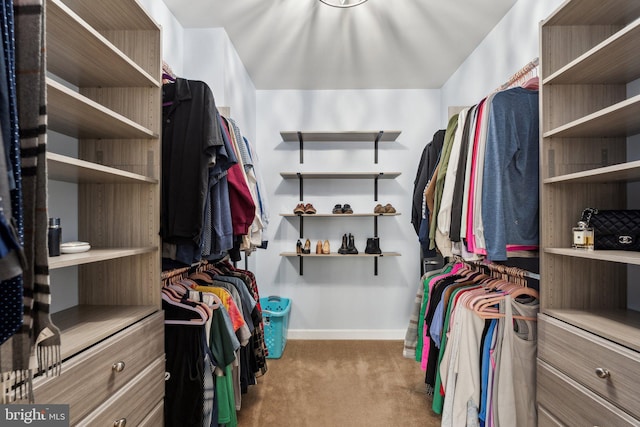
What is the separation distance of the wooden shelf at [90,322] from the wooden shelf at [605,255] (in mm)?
1663

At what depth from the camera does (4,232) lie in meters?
0.52

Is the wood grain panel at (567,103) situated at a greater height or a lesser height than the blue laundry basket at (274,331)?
greater

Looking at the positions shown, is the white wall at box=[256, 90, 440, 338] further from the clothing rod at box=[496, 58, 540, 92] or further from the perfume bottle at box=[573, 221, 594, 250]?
the perfume bottle at box=[573, 221, 594, 250]

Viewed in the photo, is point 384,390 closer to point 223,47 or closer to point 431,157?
point 431,157

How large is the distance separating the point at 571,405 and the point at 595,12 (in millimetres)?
1550

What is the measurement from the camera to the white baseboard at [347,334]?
12.0ft

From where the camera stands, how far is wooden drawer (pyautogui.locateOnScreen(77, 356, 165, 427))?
1.13 meters

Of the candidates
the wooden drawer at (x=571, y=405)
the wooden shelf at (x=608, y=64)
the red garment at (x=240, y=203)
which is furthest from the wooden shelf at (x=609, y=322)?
the red garment at (x=240, y=203)

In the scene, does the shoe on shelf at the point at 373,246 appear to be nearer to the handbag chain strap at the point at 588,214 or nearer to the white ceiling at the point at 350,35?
the white ceiling at the point at 350,35

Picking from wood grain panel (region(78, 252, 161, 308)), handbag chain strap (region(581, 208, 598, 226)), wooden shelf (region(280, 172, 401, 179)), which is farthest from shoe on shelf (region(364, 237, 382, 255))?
wood grain panel (region(78, 252, 161, 308))

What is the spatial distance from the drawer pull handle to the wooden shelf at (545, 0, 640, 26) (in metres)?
1.35

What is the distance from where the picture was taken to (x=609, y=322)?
137cm

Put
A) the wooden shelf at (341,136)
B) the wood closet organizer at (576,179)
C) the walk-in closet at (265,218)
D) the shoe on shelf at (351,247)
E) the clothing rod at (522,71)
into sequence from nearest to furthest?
the walk-in closet at (265,218), the wood closet organizer at (576,179), the clothing rod at (522,71), the wooden shelf at (341,136), the shoe on shelf at (351,247)

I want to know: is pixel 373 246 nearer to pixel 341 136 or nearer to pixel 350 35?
pixel 341 136
